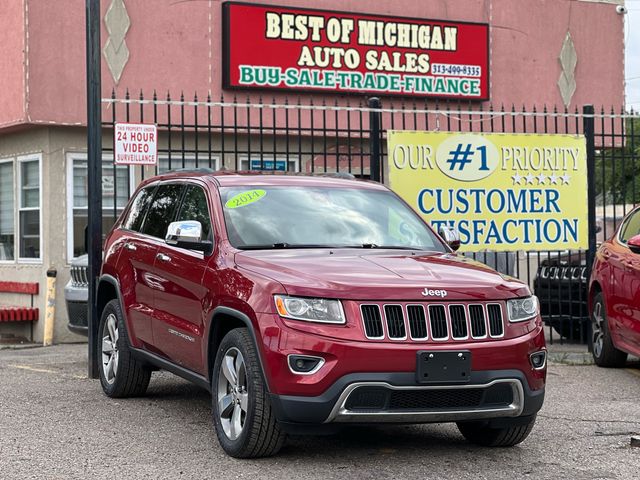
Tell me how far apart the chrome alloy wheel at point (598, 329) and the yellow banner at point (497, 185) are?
49.6 inches

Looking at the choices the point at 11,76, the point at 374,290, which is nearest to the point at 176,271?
the point at 374,290

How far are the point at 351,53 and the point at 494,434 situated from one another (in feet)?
37.3

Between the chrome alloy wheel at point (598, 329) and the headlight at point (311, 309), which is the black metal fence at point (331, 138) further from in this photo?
the headlight at point (311, 309)

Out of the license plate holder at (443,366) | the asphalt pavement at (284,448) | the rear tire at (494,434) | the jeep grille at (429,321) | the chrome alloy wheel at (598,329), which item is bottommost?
the asphalt pavement at (284,448)

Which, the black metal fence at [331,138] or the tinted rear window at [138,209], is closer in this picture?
the tinted rear window at [138,209]

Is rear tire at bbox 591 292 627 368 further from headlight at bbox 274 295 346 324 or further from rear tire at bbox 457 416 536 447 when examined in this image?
headlight at bbox 274 295 346 324

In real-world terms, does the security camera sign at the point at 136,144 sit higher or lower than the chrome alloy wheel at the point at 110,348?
higher

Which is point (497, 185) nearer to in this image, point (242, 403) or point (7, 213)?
point (242, 403)

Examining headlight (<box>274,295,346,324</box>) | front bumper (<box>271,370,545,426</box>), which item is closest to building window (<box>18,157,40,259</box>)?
headlight (<box>274,295,346,324</box>)

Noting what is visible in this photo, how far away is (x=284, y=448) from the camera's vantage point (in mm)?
6980

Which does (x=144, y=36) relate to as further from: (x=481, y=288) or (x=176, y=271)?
(x=481, y=288)

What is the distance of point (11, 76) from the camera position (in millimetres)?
15664

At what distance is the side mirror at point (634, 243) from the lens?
984cm

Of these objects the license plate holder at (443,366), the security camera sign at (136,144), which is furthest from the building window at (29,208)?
the license plate holder at (443,366)
